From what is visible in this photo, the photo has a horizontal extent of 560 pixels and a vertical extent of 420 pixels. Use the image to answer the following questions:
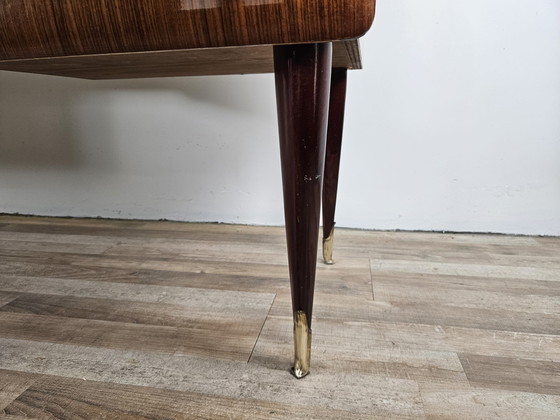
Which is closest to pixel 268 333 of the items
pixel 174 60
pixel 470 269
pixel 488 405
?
pixel 488 405

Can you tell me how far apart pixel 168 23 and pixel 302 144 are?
16 centimetres

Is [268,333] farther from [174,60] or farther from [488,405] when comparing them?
[174,60]

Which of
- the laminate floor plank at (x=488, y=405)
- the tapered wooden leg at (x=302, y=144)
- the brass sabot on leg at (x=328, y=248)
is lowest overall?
the brass sabot on leg at (x=328, y=248)

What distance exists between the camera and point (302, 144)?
40 centimetres

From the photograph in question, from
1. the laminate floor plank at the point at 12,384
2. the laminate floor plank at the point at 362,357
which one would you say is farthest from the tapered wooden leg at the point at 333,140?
the laminate floor plank at the point at 12,384

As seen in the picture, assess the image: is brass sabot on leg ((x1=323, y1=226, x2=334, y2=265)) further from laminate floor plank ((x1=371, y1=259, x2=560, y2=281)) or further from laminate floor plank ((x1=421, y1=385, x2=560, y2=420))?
laminate floor plank ((x1=421, y1=385, x2=560, y2=420))

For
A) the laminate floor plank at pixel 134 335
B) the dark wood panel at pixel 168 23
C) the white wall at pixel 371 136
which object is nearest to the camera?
the dark wood panel at pixel 168 23

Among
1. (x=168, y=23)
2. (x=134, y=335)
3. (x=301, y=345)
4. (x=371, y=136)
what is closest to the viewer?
(x=168, y=23)

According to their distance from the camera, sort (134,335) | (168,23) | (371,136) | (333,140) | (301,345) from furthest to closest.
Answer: (371,136)
(333,140)
(134,335)
(301,345)
(168,23)

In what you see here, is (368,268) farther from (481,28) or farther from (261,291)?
(481,28)

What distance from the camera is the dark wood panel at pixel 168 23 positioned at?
33 cm

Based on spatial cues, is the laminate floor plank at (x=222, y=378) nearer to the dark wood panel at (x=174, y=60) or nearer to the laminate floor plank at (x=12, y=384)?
the laminate floor plank at (x=12, y=384)

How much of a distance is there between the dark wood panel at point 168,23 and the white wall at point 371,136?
88 cm

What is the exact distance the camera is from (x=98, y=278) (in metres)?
0.84
